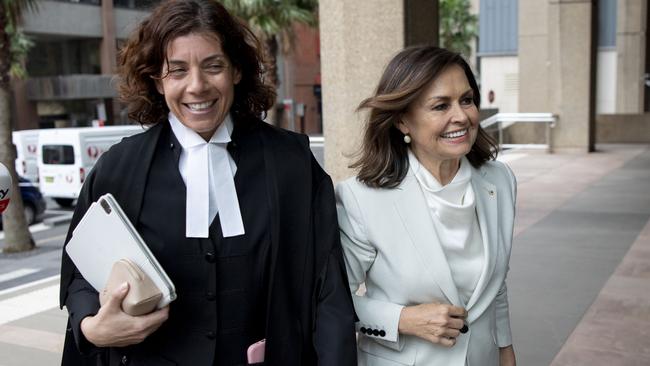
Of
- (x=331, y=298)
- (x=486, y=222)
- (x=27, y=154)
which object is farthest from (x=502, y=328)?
(x=27, y=154)

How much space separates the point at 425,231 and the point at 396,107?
37 centimetres

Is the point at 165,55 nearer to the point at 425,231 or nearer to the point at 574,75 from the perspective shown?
the point at 425,231

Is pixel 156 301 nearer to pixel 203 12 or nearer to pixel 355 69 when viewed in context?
pixel 203 12

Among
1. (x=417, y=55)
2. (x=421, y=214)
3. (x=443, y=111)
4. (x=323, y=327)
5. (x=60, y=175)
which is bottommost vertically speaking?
(x=60, y=175)

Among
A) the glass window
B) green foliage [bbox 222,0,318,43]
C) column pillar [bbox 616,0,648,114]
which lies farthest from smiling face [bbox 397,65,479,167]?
the glass window

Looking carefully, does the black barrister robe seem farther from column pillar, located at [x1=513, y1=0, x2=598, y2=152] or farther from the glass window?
the glass window

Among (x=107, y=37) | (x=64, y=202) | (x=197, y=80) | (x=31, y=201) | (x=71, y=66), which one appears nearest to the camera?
(x=197, y=80)

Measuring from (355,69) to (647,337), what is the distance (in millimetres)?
2784

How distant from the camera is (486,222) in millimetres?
2064

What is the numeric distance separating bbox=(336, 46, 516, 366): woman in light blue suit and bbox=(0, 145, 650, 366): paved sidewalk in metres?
2.40

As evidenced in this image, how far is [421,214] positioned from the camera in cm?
200

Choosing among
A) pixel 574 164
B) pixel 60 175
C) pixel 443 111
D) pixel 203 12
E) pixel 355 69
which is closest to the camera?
pixel 203 12

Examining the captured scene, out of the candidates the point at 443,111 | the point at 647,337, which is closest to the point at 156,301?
the point at 443,111

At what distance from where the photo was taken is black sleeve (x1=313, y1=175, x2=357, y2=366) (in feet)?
6.04
